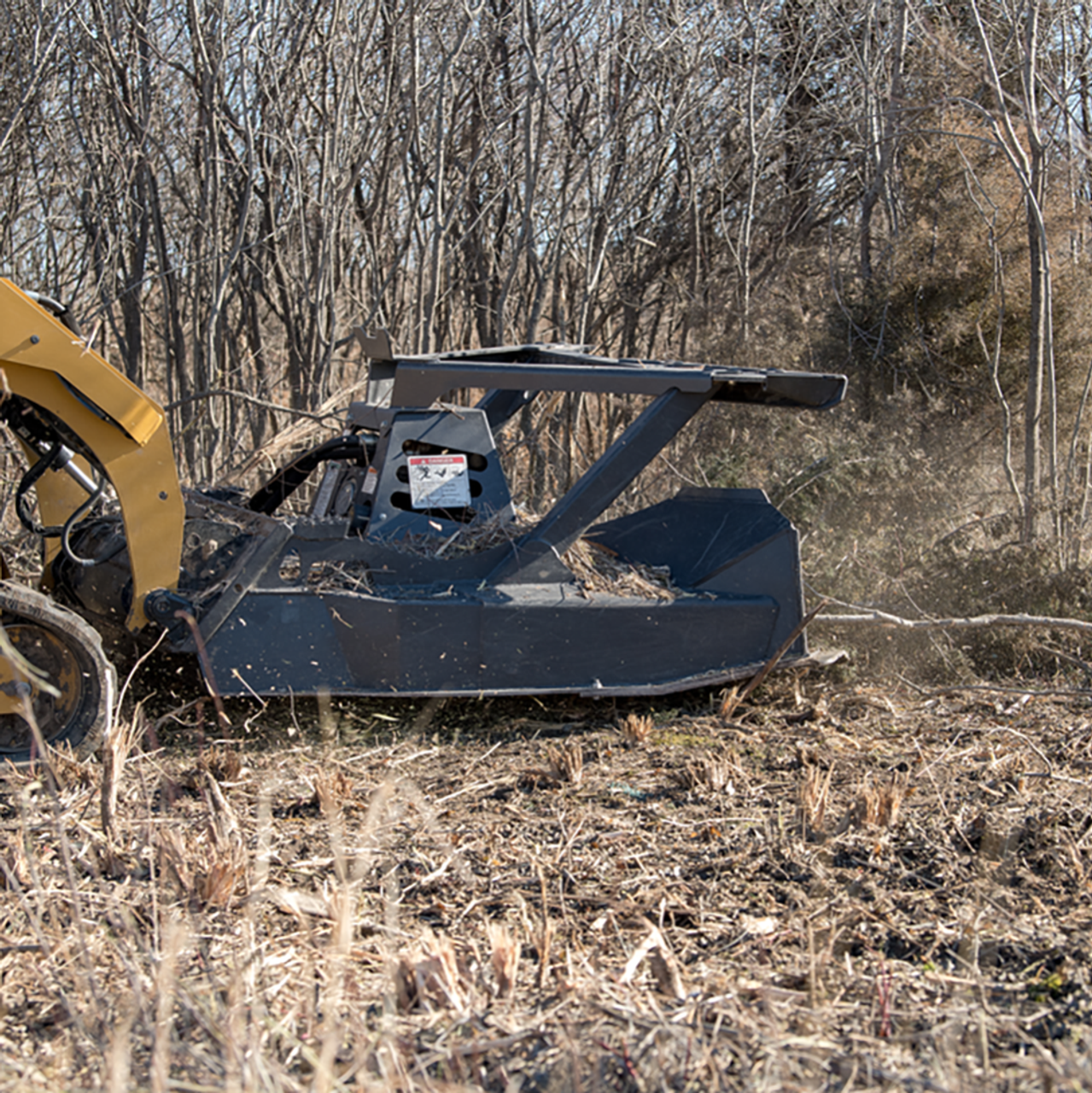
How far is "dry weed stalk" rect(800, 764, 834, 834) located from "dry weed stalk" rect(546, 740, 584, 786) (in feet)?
2.72

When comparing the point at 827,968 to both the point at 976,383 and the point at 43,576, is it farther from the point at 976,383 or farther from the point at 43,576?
the point at 976,383

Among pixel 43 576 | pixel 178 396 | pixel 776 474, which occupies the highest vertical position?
pixel 178 396

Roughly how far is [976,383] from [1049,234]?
1.33 meters

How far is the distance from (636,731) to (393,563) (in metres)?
1.26

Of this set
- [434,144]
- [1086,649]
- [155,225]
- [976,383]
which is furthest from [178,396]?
[1086,649]

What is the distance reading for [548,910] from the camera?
9.23 feet

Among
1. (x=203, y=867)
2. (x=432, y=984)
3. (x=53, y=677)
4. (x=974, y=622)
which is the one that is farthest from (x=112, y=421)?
(x=974, y=622)

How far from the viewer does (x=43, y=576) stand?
15.7 feet

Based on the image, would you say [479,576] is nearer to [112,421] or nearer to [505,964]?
[112,421]

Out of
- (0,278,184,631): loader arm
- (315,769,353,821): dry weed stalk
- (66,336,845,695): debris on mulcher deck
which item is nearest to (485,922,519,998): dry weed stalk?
(315,769,353,821): dry weed stalk

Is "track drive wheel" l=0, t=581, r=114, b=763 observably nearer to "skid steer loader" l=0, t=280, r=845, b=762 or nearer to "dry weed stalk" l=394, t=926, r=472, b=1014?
"skid steer loader" l=0, t=280, r=845, b=762

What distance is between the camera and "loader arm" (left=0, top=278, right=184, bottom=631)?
3762mm

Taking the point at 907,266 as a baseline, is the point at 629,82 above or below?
above

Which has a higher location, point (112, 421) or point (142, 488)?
point (112, 421)
